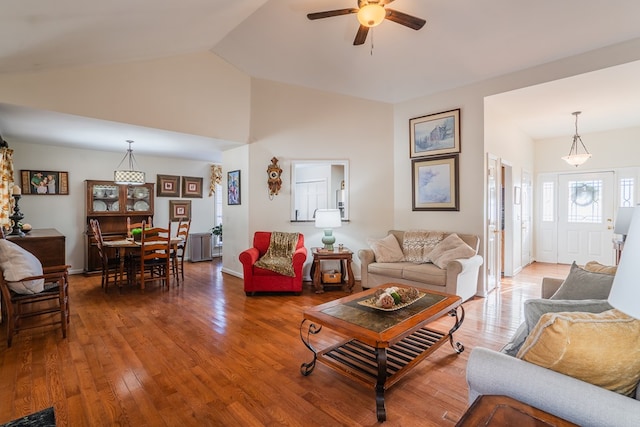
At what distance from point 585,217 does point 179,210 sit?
8.64 meters

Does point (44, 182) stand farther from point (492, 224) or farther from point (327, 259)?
point (492, 224)

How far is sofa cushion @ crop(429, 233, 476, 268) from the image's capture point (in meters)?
3.90

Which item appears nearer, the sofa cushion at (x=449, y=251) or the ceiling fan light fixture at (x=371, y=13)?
the ceiling fan light fixture at (x=371, y=13)

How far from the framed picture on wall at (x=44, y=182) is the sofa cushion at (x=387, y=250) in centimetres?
556

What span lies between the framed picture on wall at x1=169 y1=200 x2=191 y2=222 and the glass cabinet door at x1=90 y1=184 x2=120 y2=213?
3.44 feet

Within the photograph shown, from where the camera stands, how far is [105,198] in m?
5.96

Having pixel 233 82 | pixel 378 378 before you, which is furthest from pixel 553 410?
pixel 233 82

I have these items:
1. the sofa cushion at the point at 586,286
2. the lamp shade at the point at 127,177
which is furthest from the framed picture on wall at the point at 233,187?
the sofa cushion at the point at 586,286

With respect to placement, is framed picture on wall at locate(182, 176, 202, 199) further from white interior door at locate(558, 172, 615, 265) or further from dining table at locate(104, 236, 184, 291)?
white interior door at locate(558, 172, 615, 265)

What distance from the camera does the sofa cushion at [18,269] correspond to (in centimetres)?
273

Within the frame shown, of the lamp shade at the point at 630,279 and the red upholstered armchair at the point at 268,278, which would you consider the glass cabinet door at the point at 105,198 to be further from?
the lamp shade at the point at 630,279

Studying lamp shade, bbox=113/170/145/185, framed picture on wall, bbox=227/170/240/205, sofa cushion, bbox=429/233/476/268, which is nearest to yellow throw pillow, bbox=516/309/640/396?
sofa cushion, bbox=429/233/476/268

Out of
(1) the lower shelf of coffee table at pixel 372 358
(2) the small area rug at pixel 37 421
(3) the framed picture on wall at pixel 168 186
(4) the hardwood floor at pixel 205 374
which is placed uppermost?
(3) the framed picture on wall at pixel 168 186

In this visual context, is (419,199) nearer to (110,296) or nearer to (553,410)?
(553,410)
